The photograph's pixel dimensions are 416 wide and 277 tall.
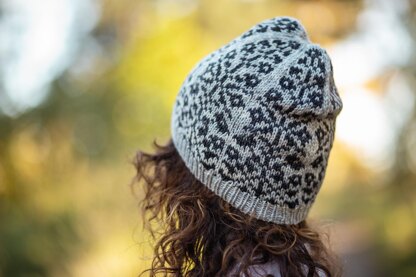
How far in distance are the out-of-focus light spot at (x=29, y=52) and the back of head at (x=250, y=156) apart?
3.29m

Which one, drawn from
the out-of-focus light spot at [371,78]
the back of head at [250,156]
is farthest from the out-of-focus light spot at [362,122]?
the back of head at [250,156]

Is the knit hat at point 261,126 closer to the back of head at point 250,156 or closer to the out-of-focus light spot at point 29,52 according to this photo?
the back of head at point 250,156

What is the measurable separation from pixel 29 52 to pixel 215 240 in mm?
3620

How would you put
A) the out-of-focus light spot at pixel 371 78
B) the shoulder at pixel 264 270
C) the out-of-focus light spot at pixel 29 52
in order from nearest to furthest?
the shoulder at pixel 264 270, the out-of-focus light spot at pixel 29 52, the out-of-focus light spot at pixel 371 78

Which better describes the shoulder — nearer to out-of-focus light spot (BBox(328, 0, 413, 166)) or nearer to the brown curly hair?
the brown curly hair

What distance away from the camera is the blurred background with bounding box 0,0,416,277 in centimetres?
457

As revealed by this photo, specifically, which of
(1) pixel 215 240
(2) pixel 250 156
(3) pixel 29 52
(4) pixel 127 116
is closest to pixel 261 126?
(2) pixel 250 156

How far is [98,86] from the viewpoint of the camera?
5605 millimetres

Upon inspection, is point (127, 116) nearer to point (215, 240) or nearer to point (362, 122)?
point (362, 122)

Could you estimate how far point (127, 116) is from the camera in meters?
5.77

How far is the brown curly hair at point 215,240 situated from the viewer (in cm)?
131

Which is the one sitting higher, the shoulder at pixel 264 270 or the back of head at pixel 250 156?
the back of head at pixel 250 156

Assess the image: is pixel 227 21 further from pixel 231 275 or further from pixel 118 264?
pixel 231 275

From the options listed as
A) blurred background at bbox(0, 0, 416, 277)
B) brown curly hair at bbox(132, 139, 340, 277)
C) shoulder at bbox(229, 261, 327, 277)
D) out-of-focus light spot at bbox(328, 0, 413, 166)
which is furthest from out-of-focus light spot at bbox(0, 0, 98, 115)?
shoulder at bbox(229, 261, 327, 277)
